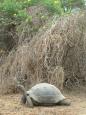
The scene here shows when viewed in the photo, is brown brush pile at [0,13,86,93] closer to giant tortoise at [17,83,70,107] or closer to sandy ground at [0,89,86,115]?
sandy ground at [0,89,86,115]

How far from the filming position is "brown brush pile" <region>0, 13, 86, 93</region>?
9.40 m

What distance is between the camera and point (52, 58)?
9484 mm

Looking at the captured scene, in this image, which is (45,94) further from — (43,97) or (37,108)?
(37,108)

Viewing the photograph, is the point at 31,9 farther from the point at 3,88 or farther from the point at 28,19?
the point at 3,88

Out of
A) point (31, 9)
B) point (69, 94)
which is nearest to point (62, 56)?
point (69, 94)

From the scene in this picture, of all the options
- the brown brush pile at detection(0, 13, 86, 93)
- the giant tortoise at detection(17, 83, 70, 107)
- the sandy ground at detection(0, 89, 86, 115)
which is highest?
the brown brush pile at detection(0, 13, 86, 93)

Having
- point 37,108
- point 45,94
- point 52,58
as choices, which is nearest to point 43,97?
point 45,94

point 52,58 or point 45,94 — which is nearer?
point 45,94

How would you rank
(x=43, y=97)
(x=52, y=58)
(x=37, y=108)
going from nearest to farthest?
(x=37, y=108)
(x=43, y=97)
(x=52, y=58)

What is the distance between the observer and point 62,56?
958 cm

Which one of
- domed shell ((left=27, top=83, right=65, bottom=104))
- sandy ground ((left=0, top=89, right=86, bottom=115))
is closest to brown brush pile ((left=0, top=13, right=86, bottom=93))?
sandy ground ((left=0, top=89, right=86, bottom=115))

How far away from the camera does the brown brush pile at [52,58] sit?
940cm

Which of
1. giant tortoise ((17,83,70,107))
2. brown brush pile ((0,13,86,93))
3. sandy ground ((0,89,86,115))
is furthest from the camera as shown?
brown brush pile ((0,13,86,93))

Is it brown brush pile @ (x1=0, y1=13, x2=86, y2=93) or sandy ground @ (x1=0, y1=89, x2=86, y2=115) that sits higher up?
brown brush pile @ (x1=0, y1=13, x2=86, y2=93)
